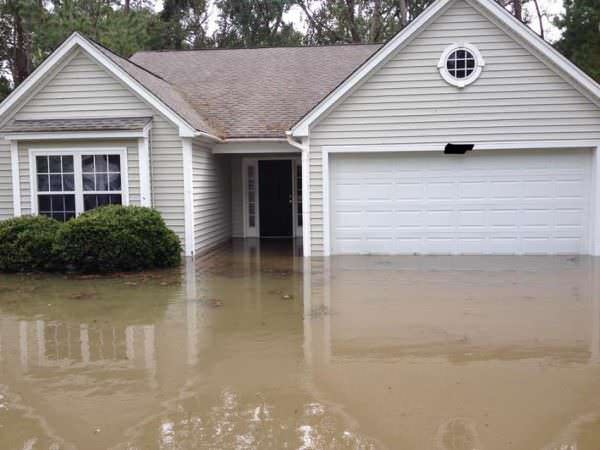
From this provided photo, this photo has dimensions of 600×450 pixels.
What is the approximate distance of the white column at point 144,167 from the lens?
1258 centimetres

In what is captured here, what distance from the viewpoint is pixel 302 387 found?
526 centimetres

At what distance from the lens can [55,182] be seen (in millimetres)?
12758

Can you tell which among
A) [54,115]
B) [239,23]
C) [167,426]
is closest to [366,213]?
[54,115]

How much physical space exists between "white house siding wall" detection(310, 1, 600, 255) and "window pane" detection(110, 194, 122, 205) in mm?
4154

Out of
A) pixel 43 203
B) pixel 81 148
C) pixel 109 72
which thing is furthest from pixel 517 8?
pixel 43 203

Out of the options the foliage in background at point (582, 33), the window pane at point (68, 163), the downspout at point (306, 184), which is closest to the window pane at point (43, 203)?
the window pane at point (68, 163)

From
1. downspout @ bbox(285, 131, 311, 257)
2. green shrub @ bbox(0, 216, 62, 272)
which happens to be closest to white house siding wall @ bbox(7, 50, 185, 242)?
green shrub @ bbox(0, 216, 62, 272)

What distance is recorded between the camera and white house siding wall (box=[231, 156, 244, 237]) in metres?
17.4

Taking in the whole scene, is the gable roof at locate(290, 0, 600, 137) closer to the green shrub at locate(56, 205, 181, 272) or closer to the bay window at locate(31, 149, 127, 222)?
the green shrub at locate(56, 205, 181, 272)

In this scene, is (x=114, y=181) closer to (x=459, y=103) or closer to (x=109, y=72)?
(x=109, y=72)

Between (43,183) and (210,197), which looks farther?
(210,197)

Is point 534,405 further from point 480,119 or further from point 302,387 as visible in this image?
point 480,119

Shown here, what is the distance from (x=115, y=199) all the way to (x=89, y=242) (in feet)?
6.49

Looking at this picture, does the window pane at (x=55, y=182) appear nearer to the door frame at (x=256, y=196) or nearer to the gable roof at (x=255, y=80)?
the gable roof at (x=255, y=80)
